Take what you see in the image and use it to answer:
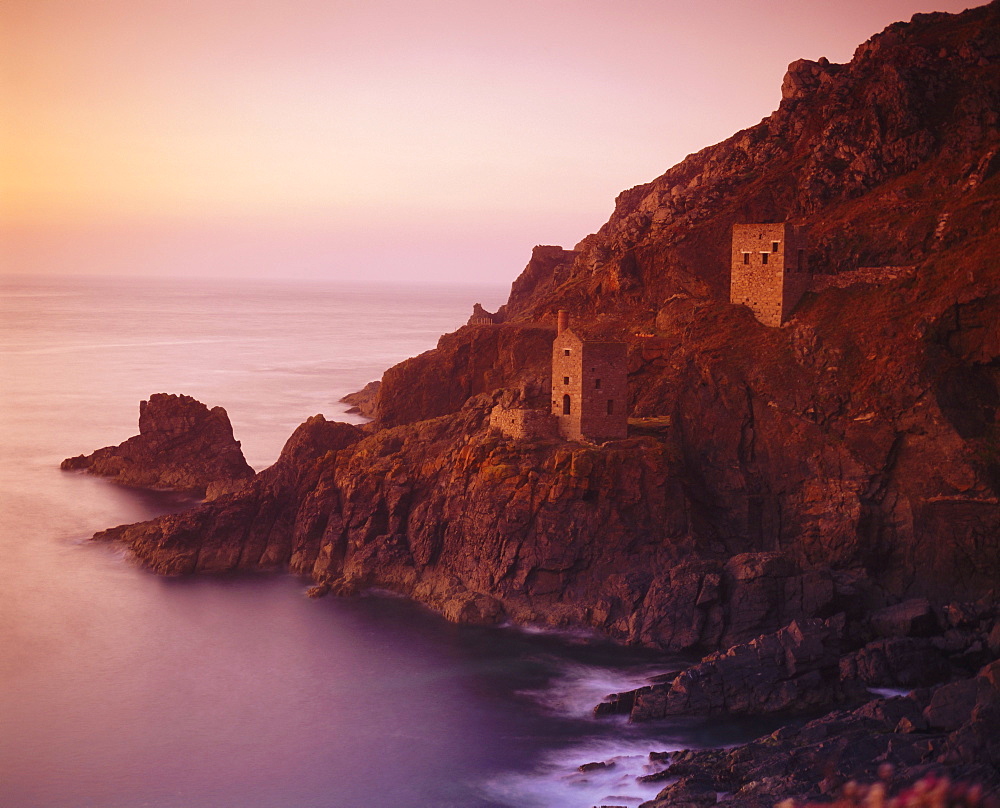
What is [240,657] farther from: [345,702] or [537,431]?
[537,431]

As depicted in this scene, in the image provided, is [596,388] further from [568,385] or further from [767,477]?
[767,477]

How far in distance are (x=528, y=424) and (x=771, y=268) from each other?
1402 centimetres

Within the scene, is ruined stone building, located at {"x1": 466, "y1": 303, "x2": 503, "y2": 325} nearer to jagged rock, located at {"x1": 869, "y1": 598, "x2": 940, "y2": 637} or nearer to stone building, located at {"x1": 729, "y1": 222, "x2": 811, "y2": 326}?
stone building, located at {"x1": 729, "y1": 222, "x2": 811, "y2": 326}

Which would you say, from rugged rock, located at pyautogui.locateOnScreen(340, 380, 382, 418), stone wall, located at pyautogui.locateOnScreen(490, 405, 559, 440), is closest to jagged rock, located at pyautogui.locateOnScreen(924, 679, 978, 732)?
stone wall, located at pyautogui.locateOnScreen(490, 405, 559, 440)

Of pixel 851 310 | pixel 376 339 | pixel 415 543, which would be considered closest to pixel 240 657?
pixel 415 543

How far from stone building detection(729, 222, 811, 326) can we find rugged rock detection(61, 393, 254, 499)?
1209 inches

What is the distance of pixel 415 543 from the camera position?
175ft

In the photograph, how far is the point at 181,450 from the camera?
238 feet

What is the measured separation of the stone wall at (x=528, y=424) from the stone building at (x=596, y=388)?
102 centimetres

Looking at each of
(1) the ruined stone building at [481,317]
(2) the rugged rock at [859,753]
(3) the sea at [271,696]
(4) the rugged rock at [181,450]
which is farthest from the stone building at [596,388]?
(1) the ruined stone building at [481,317]

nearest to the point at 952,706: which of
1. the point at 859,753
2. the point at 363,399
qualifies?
the point at 859,753

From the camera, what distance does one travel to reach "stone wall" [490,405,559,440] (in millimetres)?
53219

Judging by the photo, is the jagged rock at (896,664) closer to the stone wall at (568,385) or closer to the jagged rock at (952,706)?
the jagged rock at (952,706)

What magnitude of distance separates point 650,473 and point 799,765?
746 inches
